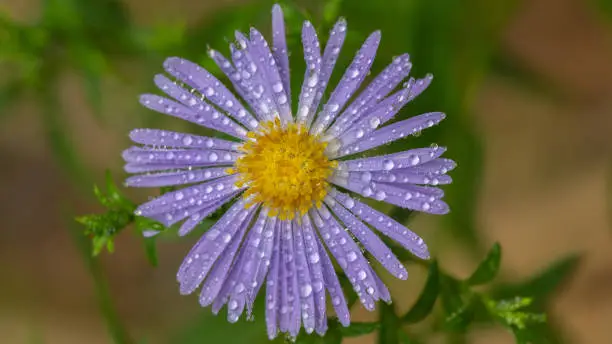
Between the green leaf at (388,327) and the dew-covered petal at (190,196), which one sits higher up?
the dew-covered petal at (190,196)

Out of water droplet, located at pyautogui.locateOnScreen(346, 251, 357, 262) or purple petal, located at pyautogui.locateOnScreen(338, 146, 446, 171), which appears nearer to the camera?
purple petal, located at pyautogui.locateOnScreen(338, 146, 446, 171)

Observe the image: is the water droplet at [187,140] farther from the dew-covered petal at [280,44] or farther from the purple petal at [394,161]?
the purple petal at [394,161]

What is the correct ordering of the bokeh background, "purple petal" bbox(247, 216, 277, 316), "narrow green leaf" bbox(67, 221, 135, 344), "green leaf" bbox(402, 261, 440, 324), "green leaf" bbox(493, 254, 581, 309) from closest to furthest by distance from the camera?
"purple petal" bbox(247, 216, 277, 316)
"green leaf" bbox(402, 261, 440, 324)
"narrow green leaf" bbox(67, 221, 135, 344)
"green leaf" bbox(493, 254, 581, 309)
the bokeh background

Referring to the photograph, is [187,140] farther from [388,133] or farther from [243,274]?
[388,133]

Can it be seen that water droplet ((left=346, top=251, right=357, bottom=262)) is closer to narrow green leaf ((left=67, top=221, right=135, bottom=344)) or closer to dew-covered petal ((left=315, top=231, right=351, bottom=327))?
dew-covered petal ((left=315, top=231, right=351, bottom=327))

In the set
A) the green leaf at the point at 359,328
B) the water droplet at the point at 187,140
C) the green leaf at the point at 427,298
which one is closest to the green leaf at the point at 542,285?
the green leaf at the point at 427,298

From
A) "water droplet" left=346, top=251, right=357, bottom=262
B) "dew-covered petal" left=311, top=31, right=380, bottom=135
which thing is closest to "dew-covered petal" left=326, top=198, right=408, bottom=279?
"water droplet" left=346, top=251, right=357, bottom=262

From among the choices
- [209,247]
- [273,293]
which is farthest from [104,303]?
[273,293]
